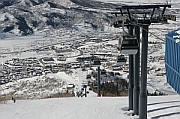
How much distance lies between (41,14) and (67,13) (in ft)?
19.5

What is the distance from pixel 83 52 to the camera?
145 ft

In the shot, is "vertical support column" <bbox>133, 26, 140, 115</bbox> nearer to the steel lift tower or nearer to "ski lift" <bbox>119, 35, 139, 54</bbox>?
the steel lift tower

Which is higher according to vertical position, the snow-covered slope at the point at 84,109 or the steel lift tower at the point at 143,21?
the steel lift tower at the point at 143,21

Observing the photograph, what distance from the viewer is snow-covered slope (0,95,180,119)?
5.50 meters

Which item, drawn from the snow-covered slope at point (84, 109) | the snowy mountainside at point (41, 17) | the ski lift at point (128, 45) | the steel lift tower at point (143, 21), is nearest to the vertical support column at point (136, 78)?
the steel lift tower at point (143, 21)

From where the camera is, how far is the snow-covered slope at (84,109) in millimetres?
5497

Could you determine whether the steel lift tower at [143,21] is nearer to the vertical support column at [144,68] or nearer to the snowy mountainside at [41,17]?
the vertical support column at [144,68]

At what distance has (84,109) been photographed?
628cm

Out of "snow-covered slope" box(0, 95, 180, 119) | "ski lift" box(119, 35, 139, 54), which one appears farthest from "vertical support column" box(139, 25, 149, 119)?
"snow-covered slope" box(0, 95, 180, 119)

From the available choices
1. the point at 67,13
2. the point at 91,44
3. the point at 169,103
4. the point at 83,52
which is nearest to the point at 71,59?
the point at 83,52

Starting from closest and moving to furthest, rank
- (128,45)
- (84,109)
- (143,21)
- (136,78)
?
1. (128,45)
2. (143,21)
3. (136,78)
4. (84,109)

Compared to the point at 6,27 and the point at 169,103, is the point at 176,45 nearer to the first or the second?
the point at 169,103

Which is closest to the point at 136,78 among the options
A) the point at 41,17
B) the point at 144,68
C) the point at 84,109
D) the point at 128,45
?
the point at 144,68

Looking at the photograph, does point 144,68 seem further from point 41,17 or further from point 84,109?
point 41,17
